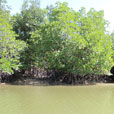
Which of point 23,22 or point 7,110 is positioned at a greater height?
point 23,22

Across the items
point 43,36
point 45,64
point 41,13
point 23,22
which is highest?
point 41,13

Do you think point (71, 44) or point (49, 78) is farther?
point (49, 78)

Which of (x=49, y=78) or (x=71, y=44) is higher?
(x=71, y=44)

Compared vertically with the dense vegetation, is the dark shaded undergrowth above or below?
below

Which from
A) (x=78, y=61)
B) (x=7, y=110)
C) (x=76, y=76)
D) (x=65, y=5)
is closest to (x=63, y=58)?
(x=78, y=61)

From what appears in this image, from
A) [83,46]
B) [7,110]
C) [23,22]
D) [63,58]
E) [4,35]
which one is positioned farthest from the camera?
[23,22]

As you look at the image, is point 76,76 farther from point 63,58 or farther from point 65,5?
point 65,5

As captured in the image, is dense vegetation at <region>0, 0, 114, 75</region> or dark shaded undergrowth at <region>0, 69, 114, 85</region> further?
dark shaded undergrowth at <region>0, 69, 114, 85</region>

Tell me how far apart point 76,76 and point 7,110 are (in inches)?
360

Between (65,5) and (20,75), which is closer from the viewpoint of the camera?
(65,5)

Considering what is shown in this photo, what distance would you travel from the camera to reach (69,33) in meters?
12.0

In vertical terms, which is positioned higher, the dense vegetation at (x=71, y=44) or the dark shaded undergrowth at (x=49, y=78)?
the dense vegetation at (x=71, y=44)

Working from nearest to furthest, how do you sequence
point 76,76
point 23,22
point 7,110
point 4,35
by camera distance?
point 7,110 → point 4,35 → point 76,76 → point 23,22

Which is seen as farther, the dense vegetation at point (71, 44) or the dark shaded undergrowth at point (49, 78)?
the dark shaded undergrowth at point (49, 78)
